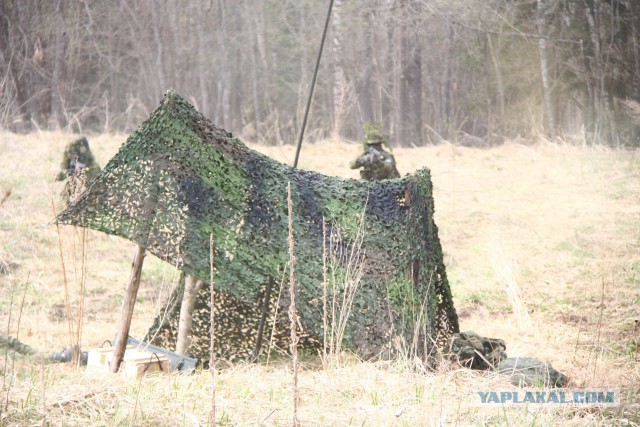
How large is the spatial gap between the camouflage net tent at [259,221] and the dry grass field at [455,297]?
0.29 meters

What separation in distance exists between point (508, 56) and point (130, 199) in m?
12.9

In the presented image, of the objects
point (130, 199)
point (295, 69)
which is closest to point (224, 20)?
point (295, 69)

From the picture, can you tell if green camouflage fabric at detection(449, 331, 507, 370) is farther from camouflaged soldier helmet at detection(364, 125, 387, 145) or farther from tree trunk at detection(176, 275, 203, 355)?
camouflaged soldier helmet at detection(364, 125, 387, 145)

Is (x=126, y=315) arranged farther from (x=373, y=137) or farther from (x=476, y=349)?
(x=373, y=137)

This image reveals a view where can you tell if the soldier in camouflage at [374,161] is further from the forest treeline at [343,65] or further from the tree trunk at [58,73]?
the tree trunk at [58,73]

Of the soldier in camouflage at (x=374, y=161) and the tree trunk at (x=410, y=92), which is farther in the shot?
the tree trunk at (x=410, y=92)

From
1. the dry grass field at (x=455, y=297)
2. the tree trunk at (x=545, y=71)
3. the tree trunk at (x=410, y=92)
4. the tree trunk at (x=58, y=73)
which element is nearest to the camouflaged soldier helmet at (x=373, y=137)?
the dry grass field at (x=455, y=297)

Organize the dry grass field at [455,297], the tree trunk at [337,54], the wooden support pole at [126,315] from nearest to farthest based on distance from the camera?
1. the dry grass field at [455,297]
2. the wooden support pole at [126,315]
3. the tree trunk at [337,54]

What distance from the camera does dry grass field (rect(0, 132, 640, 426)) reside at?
3227 mm

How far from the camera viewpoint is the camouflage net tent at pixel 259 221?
4184 millimetres

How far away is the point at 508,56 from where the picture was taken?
15.7 meters

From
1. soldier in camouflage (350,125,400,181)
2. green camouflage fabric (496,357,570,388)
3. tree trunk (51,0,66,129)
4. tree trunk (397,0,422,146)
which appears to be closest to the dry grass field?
green camouflage fabric (496,357,570,388)

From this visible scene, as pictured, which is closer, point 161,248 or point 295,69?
point 161,248

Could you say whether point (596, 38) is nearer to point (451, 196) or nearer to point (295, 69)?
point (451, 196)
